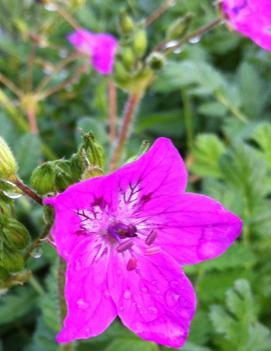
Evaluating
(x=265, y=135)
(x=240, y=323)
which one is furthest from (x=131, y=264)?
(x=265, y=135)

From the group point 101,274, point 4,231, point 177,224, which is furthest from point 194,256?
point 4,231

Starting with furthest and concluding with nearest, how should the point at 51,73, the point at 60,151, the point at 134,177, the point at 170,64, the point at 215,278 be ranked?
the point at 51,73, the point at 60,151, the point at 170,64, the point at 215,278, the point at 134,177

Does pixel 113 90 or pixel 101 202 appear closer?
pixel 101 202

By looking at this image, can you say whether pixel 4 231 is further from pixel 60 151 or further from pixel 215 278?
pixel 60 151

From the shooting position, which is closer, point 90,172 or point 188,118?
point 90,172

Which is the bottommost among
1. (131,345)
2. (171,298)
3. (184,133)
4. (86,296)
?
(184,133)

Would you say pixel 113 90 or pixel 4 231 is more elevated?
pixel 4 231

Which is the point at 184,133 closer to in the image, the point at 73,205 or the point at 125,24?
the point at 125,24

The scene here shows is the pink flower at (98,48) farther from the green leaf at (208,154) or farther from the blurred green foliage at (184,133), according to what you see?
the green leaf at (208,154)
